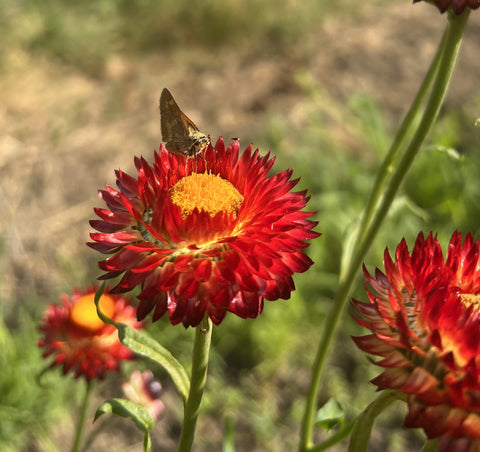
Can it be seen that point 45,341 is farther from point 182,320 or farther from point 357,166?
point 357,166

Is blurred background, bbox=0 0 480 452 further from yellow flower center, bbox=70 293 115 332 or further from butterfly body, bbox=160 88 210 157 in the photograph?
yellow flower center, bbox=70 293 115 332

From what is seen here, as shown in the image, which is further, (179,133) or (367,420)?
(179,133)

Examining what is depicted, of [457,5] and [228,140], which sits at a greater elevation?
[228,140]

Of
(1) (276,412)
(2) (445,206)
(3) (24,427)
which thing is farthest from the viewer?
(2) (445,206)

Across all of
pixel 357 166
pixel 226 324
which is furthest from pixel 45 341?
pixel 357 166

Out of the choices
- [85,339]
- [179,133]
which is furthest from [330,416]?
[85,339]

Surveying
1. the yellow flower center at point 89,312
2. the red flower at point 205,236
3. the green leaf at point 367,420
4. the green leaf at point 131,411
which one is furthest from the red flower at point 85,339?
the green leaf at point 367,420

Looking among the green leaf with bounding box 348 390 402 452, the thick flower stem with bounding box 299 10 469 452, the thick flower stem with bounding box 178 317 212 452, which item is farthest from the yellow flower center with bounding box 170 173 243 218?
the green leaf with bounding box 348 390 402 452

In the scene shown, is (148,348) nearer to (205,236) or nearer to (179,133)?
(205,236)
